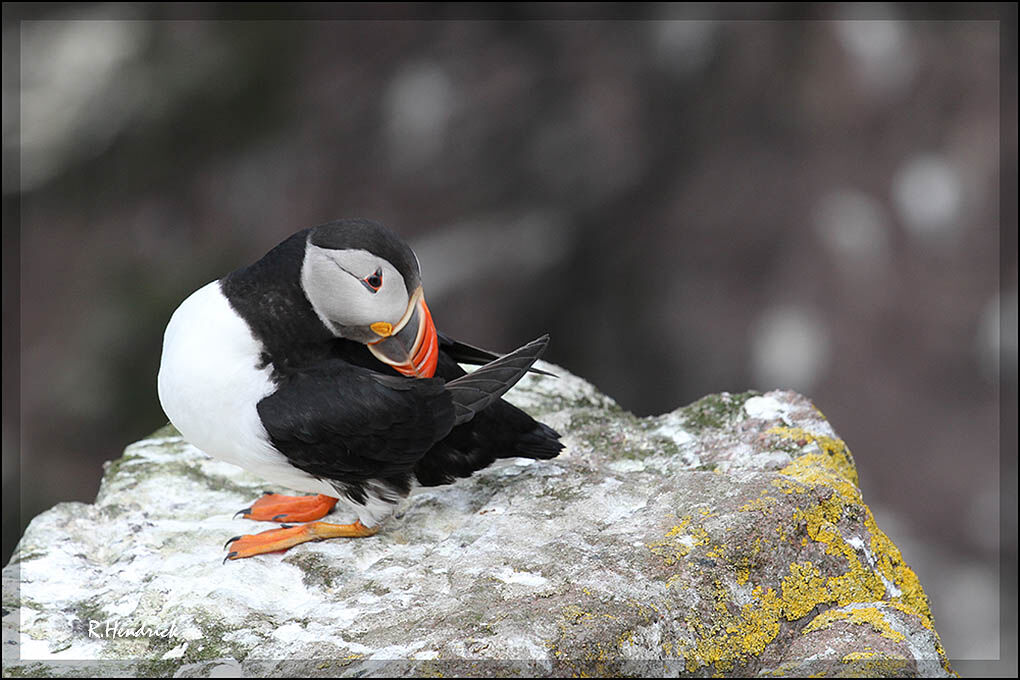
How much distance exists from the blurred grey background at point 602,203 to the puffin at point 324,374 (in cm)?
568

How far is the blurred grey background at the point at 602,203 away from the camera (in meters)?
8.02

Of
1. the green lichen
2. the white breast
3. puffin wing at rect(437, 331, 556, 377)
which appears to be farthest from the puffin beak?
the green lichen

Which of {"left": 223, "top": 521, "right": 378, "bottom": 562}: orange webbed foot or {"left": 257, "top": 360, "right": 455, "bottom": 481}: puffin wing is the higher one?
{"left": 257, "top": 360, "right": 455, "bottom": 481}: puffin wing

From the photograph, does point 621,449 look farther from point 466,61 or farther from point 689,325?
point 466,61

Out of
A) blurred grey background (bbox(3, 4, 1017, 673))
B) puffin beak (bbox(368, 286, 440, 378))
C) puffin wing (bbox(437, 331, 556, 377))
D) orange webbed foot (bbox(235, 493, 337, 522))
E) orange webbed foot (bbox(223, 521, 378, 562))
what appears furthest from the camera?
blurred grey background (bbox(3, 4, 1017, 673))

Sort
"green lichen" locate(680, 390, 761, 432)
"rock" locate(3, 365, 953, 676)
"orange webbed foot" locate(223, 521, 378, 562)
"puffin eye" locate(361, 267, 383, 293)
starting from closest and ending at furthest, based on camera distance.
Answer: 1. "rock" locate(3, 365, 953, 676)
2. "puffin eye" locate(361, 267, 383, 293)
3. "orange webbed foot" locate(223, 521, 378, 562)
4. "green lichen" locate(680, 390, 761, 432)

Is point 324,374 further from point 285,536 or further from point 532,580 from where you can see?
point 532,580

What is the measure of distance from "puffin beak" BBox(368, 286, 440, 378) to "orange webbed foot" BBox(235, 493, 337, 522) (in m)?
0.76

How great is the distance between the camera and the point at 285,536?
3271 mm

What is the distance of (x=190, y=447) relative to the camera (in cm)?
415

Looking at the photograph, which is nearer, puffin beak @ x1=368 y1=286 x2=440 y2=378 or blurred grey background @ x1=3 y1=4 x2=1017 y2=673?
puffin beak @ x1=368 y1=286 x2=440 y2=378

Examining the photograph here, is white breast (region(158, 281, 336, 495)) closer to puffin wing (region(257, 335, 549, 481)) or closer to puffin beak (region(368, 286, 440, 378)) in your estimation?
puffin wing (region(257, 335, 549, 481))

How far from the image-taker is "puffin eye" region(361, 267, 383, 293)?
9.65ft

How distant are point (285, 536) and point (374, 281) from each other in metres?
0.94
